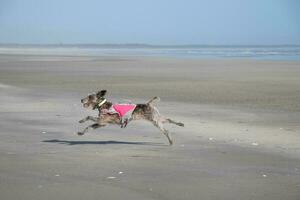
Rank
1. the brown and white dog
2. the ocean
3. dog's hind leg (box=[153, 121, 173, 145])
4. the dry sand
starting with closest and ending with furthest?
the dry sand < dog's hind leg (box=[153, 121, 173, 145]) < the brown and white dog < the ocean

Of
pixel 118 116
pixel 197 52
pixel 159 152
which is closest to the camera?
pixel 159 152

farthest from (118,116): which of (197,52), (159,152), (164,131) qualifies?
(197,52)

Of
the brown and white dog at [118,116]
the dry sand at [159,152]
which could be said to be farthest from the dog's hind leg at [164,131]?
the dry sand at [159,152]

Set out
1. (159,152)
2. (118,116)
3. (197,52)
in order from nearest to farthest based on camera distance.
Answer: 1. (159,152)
2. (118,116)
3. (197,52)

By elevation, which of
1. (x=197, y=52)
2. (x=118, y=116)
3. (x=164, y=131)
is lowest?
(x=197, y=52)

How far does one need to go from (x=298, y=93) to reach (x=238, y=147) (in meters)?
11.6

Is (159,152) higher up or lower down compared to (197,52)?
higher up

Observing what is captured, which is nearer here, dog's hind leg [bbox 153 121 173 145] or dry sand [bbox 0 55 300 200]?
dry sand [bbox 0 55 300 200]

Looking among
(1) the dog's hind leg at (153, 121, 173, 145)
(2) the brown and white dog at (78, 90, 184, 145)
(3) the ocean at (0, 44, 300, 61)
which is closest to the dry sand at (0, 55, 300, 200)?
(1) the dog's hind leg at (153, 121, 173, 145)

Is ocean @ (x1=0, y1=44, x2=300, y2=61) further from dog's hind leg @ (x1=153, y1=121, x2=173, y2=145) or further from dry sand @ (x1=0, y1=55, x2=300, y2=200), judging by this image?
dog's hind leg @ (x1=153, y1=121, x2=173, y2=145)

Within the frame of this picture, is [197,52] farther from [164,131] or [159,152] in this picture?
[159,152]

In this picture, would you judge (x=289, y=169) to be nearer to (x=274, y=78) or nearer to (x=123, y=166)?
(x=123, y=166)

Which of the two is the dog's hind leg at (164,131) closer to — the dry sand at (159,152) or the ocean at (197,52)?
the dry sand at (159,152)

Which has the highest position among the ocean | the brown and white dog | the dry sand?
the brown and white dog
